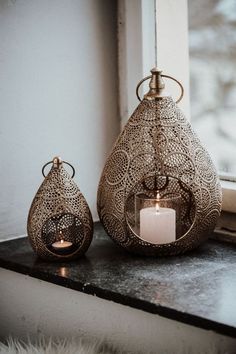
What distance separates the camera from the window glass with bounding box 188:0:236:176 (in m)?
1.48

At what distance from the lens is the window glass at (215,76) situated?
1.48 m

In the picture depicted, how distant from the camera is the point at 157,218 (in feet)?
4.36

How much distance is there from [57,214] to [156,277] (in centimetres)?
21

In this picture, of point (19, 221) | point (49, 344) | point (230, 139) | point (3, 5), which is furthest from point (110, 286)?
point (3, 5)

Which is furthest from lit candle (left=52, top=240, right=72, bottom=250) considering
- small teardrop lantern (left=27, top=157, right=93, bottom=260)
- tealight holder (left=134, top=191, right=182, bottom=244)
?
tealight holder (left=134, top=191, right=182, bottom=244)

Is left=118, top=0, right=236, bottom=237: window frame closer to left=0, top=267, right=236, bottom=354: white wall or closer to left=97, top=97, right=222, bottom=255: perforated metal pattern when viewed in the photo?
left=97, top=97, right=222, bottom=255: perforated metal pattern

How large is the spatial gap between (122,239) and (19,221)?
27 cm

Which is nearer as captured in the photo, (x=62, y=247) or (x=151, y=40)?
(x=62, y=247)

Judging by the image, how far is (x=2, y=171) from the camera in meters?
1.44

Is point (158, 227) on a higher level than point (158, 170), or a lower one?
lower

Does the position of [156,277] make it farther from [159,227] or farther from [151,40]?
[151,40]

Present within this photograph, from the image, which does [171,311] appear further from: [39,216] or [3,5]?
[3,5]

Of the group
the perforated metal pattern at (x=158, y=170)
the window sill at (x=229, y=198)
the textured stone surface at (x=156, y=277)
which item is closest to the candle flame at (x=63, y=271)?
the textured stone surface at (x=156, y=277)

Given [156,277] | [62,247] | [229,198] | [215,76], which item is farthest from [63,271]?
[215,76]
